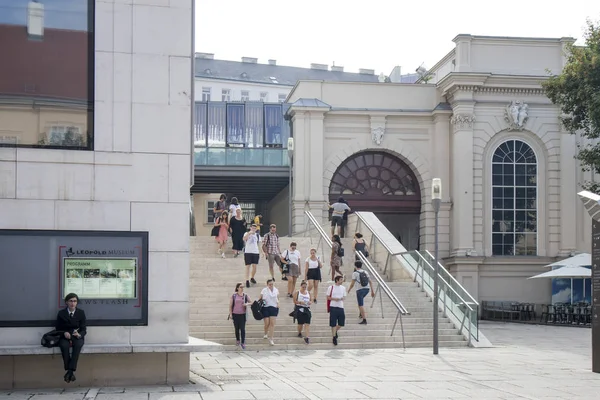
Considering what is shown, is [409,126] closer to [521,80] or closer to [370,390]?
[521,80]

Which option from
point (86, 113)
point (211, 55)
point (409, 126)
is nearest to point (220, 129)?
point (409, 126)

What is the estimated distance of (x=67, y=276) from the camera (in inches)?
530

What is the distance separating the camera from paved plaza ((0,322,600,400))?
42.1 ft

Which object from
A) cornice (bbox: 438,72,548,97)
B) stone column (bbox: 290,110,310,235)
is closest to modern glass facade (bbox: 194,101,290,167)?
stone column (bbox: 290,110,310,235)

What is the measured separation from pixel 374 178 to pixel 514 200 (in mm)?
6063

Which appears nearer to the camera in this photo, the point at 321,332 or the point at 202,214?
the point at 321,332

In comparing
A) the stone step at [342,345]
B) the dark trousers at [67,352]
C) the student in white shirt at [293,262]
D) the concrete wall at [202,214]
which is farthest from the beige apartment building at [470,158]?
the dark trousers at [67,352]

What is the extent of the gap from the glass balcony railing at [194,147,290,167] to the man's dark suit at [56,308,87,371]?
1101 inches

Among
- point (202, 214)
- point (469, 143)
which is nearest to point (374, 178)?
point (469, 143)

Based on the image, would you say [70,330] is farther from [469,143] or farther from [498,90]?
[498,90]

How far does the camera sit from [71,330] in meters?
13.1

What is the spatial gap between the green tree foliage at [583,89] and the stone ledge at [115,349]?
23.7 meters

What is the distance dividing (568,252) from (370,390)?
1128 inches

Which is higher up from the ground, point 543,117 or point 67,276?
point 543,117
